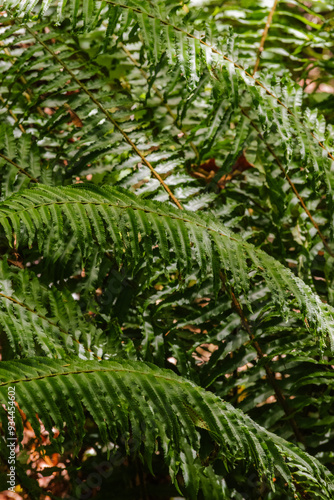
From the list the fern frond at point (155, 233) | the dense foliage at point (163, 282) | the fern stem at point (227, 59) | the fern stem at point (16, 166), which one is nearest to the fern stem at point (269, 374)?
the dense foliage at point (163, 282)

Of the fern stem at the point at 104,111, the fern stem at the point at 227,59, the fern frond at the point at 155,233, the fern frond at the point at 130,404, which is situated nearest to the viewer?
the fern frond at the point at 130,404

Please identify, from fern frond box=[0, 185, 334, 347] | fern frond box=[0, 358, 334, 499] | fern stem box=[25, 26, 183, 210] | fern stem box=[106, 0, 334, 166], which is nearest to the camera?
fern frond box=[0, 358, 334, 499]

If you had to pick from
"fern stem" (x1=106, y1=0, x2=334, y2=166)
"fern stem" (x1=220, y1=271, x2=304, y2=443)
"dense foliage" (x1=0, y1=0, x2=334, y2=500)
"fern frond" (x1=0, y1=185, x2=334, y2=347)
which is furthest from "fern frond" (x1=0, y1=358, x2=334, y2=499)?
"fern stem" (x1=106, y1=0, x2=334, y2=166)

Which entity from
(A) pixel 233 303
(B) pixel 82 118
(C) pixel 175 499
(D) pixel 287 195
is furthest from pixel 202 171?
(C) pixel 175 499

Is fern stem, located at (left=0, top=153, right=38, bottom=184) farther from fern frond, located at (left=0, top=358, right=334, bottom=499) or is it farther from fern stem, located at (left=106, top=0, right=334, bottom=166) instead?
fern frond, located at (left=0, top=358, right=334, bottom=499)

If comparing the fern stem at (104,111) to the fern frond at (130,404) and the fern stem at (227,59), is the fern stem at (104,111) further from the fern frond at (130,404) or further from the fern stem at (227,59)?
the fern frond at (130,404)

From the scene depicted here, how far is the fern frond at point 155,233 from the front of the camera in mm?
1045

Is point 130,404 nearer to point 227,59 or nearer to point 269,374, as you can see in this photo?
point 269,374

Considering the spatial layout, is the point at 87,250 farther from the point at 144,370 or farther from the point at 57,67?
the point at 57,67

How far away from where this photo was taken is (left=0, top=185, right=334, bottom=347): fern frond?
104 cm

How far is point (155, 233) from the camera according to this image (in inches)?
42.5

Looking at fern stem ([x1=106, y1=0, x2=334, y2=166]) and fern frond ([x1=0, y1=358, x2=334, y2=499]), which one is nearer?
fern frond ([x1=0, y1=358, x2=334, y2=499])

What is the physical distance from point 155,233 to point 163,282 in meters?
0.42

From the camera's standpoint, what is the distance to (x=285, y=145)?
4.09ft
